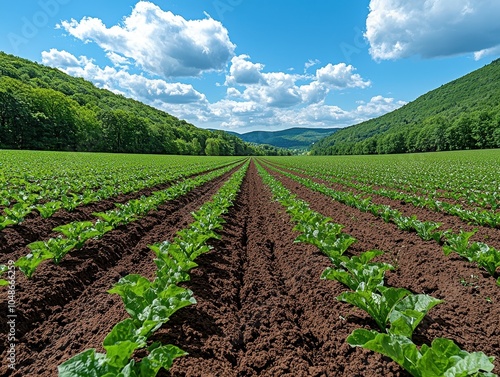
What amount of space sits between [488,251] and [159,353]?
5761mm

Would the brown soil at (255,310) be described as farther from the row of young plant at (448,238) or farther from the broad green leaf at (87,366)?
the broad green leaf at (87,366)

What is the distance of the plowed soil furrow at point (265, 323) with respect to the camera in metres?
3.27

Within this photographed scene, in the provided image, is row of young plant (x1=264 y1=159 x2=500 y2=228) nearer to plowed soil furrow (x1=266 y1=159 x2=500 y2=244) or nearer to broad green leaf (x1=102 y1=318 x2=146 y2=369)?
plowed soil furrow (x1=266 y1=159 x2=500 y2=244)

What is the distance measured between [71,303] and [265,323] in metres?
3.32

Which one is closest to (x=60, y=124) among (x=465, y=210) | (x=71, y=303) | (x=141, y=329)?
(x=71, y=303)

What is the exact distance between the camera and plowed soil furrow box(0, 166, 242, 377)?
11.9 ft

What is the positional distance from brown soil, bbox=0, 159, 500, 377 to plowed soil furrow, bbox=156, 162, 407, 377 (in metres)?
0.02

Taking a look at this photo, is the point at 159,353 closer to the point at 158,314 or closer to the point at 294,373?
the point at 158,314

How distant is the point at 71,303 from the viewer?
4.96 metres

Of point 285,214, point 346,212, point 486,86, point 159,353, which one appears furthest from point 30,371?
point 486,86

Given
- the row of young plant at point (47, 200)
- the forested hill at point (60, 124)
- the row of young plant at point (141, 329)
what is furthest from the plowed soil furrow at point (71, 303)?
the forested hill at point (60, 124)

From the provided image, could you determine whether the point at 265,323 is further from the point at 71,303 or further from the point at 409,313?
the point at 71,303

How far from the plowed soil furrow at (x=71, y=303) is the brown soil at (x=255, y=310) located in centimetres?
2

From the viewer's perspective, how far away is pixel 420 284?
5438 mm
